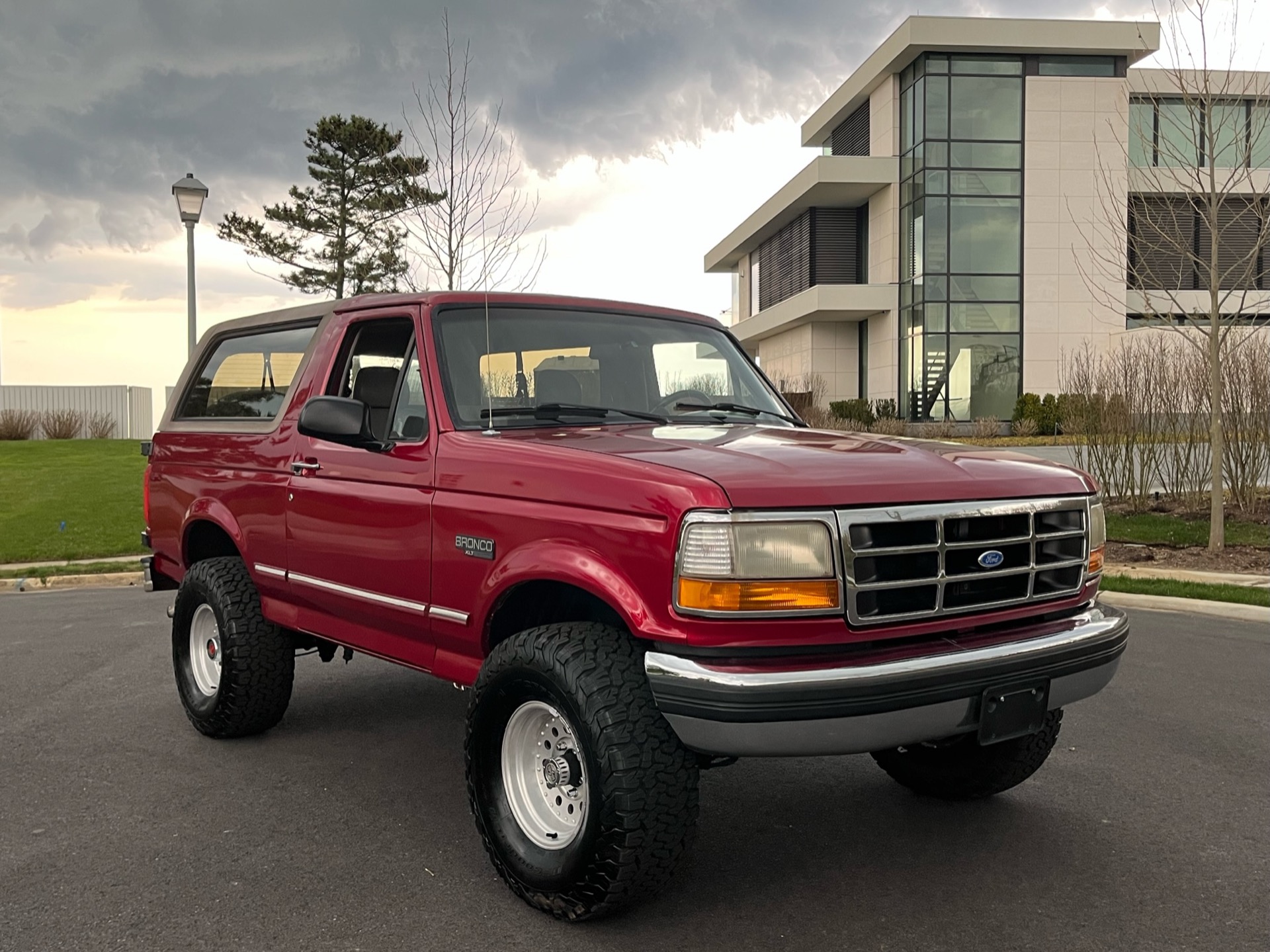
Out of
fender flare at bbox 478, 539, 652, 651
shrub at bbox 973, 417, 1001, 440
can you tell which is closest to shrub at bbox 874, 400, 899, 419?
shrub at bbox 973, 417, 1001, 440

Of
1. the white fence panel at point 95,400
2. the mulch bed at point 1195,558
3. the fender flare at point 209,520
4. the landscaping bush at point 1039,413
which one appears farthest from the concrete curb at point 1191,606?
the white fence panel at point 95,400

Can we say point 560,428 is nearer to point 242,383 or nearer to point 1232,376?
point 242,383

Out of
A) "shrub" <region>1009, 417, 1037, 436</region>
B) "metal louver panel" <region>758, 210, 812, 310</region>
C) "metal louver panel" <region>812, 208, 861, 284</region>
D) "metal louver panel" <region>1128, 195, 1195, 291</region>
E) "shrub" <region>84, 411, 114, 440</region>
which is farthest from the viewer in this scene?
"metal louver panel" <region>758, 210, 812, 310</region>

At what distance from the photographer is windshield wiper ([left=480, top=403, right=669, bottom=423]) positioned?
4.15 metres

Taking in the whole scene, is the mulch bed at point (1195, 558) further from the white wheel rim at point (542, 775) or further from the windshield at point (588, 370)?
the white wheel rim at point (542, 775)

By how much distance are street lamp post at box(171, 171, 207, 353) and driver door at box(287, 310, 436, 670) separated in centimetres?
1133

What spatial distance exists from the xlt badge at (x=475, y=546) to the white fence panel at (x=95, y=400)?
3991 centimetres

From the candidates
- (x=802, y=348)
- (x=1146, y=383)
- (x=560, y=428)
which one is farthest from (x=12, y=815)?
(x=802, y=348)

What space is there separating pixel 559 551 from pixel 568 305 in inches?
63.0

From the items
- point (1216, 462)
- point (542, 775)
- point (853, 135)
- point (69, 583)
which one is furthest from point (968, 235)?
point (542, 775)

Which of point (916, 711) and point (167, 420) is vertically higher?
point (167, 420)

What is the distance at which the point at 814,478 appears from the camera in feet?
10.4

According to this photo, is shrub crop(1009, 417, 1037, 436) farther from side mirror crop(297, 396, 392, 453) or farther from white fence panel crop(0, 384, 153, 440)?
white fence panel crop(0, 384, 153, 440)

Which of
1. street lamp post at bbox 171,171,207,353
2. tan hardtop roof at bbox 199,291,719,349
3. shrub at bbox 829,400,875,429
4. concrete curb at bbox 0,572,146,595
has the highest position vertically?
street lamp post at bbox 171,171,207,353
